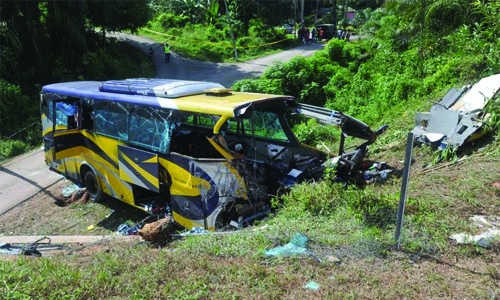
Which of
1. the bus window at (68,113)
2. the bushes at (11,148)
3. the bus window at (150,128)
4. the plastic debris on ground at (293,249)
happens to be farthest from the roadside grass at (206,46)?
the plastic debris on ground at (293,249)

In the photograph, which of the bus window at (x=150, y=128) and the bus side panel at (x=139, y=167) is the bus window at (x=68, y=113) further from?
the bus window at (x=150, y=128)

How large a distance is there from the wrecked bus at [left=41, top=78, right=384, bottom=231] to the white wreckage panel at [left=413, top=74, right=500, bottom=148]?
5.20ft

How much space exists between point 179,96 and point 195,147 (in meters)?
1.00

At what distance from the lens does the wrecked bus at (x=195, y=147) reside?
6.90m

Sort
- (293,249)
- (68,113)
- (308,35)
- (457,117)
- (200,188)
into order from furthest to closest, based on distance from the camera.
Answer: (308,35) → (68,113) → (457,117) → (200,188) → (293,249)

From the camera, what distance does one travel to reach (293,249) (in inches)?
188

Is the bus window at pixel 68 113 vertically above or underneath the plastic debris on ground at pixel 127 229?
above

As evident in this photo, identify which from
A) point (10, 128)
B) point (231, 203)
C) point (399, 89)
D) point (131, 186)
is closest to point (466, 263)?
point (231, 203)

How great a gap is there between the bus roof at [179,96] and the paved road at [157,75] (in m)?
3.68

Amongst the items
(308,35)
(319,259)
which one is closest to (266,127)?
(319,259)

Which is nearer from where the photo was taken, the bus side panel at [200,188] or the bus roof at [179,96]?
the bus side panel at [200,188]

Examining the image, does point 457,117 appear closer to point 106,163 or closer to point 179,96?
point 179,96

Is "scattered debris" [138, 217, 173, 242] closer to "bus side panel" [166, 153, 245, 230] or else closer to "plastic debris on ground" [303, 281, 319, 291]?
"bus side panel" [166, 153, 245, 230]

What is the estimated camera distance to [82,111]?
965cm
